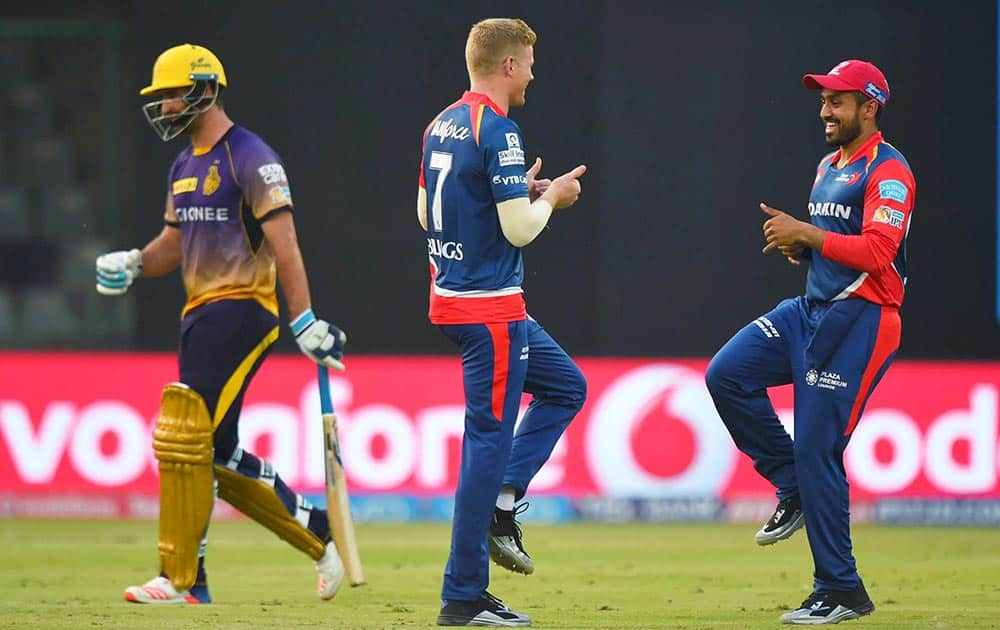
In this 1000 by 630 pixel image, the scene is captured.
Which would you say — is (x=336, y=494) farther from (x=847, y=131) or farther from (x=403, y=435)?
(x=403, y=435)

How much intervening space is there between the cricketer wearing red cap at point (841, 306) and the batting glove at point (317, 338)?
5.20 feet

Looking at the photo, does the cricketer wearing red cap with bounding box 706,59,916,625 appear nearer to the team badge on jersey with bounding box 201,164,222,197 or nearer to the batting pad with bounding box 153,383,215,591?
the team badge on jersey with bounding box 201,164,222,197

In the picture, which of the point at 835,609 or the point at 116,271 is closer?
the point at 835,609

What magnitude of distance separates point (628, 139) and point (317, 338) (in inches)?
171

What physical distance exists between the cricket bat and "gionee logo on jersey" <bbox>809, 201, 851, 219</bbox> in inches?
73.7

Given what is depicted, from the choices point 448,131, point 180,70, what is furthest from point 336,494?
point 180,70

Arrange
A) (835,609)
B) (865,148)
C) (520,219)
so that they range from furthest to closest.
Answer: (865,148), (835,609), (520,219)

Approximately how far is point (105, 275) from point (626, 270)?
4.31m

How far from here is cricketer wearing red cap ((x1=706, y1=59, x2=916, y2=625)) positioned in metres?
6.04

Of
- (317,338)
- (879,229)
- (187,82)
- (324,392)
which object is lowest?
(324,392)

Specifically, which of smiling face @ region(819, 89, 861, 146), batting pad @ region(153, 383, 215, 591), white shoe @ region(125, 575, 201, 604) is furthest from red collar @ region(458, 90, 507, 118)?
white shoe @ region(125, 575, 201, 604)

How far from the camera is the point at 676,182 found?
10.3 metres

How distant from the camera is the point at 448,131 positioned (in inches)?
236

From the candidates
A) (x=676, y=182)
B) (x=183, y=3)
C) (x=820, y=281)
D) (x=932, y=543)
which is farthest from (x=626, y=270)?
(x=820, y=281)
